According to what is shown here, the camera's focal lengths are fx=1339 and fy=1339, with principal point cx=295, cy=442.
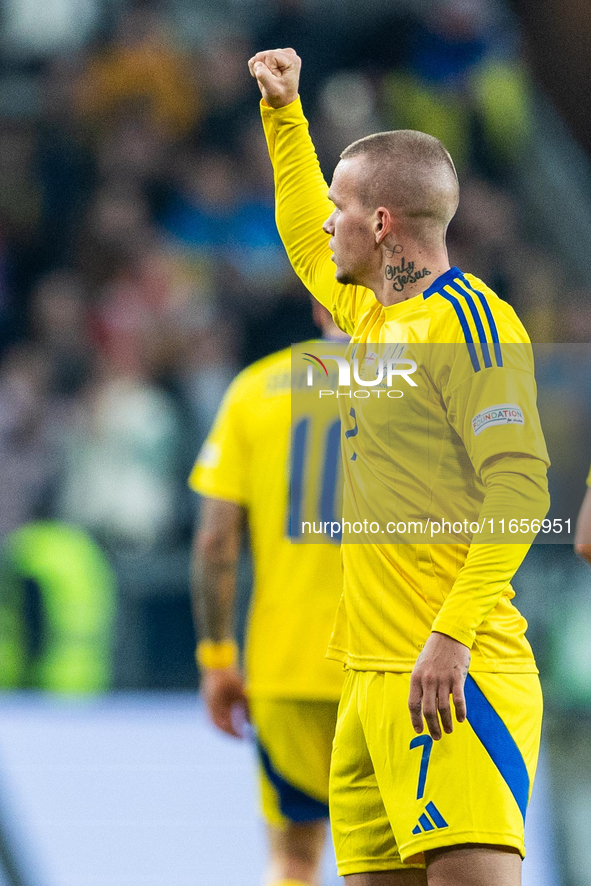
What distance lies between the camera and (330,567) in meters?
3.65

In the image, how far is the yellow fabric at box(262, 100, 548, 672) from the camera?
2029 mm

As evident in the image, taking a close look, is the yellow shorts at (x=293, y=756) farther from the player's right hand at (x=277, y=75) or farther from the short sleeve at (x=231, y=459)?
the player's right hand at (x=277, y=75)

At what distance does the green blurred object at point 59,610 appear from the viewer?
6.21 metres

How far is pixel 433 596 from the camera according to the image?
2.21 m

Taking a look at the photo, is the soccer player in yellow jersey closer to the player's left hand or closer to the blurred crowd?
the player's left hand

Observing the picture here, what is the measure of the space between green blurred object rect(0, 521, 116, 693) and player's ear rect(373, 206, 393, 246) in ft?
13.9

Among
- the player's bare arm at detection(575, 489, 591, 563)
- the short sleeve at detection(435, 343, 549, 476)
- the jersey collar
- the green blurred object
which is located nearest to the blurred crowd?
the green blurred object

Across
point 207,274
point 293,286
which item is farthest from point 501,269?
point 207,274

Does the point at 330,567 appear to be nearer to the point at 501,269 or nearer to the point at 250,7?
the point at 501,269

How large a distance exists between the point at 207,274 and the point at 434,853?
21.2 feet

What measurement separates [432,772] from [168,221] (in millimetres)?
6870

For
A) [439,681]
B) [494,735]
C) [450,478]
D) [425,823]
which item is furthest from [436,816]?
[450,478]

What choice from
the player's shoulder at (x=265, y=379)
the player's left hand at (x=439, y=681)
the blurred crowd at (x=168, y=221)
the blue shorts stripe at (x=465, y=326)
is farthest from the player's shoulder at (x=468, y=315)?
the blurred crowd at (x=168, y=221)

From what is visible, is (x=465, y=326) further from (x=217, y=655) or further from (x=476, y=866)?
(x=217, y=655)
